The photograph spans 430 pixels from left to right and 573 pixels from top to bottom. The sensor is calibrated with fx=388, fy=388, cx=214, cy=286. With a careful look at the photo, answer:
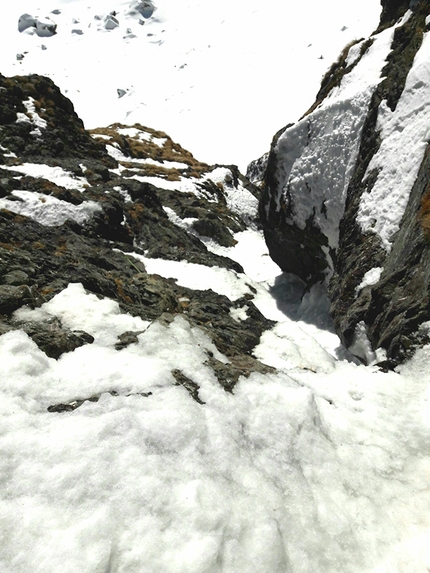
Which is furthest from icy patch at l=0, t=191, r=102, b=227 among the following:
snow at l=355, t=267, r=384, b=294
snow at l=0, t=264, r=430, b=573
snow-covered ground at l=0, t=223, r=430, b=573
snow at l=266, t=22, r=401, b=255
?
snow at l=355, t=267, r=384, b=294

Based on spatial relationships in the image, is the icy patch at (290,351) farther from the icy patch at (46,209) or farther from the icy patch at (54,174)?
the icy patch at (54,174)

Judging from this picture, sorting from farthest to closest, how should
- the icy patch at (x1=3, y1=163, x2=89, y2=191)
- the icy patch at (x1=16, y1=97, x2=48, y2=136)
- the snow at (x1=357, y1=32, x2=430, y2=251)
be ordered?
the icy patch at (x1=16, y1=97, x2=48, y2=136) → the icy patch at (x1=3, y1=163, x2=89, y2=191) → the snow at (x1=357, y1=32, x2=430, y2=251)

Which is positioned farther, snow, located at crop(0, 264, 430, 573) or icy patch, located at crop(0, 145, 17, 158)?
icy patch, located at crop(0, 145, 17, 158)

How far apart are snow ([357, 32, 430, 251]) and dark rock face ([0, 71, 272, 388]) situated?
512 cm

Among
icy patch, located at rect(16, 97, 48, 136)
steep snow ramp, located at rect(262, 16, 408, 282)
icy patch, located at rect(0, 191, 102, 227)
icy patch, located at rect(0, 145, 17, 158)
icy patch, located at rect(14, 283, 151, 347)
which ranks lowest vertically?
icy patch, located at rect(0, 145, 17, 158)

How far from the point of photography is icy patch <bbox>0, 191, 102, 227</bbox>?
17.2 meters

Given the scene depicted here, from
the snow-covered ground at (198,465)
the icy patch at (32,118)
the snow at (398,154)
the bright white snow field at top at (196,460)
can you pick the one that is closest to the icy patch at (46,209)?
the icy patch at (32,118)

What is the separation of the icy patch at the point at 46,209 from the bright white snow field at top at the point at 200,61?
41.1m

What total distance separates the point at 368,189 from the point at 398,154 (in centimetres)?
136

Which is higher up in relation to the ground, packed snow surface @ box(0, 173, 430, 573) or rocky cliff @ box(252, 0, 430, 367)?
rocky cliff @ box(252, 0, 430, 367)

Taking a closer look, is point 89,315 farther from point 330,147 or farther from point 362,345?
point 330,147

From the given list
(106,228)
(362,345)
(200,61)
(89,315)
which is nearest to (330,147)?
(362,345)

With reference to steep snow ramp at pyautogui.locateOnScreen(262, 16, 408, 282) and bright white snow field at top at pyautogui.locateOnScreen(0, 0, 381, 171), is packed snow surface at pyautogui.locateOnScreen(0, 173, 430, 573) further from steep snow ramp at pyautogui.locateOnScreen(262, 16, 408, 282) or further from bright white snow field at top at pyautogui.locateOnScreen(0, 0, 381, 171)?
bright white snow field at top at pyautogui.locateOnScreen(0, 0, 381, 171)

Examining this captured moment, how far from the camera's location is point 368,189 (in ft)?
41.8
